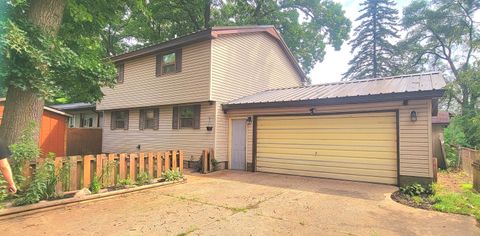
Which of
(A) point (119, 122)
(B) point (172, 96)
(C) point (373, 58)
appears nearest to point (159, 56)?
(B) point (172, 96)

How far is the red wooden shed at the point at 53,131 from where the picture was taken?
12930mm

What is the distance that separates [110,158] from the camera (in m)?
7.50

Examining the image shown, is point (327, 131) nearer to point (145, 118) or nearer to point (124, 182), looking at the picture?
point (124, 182)

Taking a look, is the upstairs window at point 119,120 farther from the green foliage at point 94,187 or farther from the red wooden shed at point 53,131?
the green foliage at point 94,187

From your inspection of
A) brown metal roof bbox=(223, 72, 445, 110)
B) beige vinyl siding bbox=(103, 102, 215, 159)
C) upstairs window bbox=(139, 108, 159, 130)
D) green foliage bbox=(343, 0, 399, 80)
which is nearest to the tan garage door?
brown metal roof bbox=(223, 72, 445, 110)

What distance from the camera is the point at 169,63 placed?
1357 cm

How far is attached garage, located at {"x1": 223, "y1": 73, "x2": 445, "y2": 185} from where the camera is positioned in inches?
320

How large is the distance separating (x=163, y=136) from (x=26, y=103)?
292 inches

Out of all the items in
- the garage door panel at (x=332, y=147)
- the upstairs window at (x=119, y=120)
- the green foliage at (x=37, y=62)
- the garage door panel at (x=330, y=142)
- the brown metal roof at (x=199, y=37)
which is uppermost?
the brown metal roof at (x=199, y=37)

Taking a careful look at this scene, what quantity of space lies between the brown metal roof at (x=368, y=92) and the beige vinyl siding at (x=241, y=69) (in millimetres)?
819

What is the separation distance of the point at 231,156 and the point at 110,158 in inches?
223

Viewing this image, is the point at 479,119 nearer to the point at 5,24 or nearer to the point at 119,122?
the point at 5,24

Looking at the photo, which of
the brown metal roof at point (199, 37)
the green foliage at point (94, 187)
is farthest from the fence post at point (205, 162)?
the brown metal roof at point (199, 37)

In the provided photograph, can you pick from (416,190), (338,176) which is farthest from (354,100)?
(416,190)
